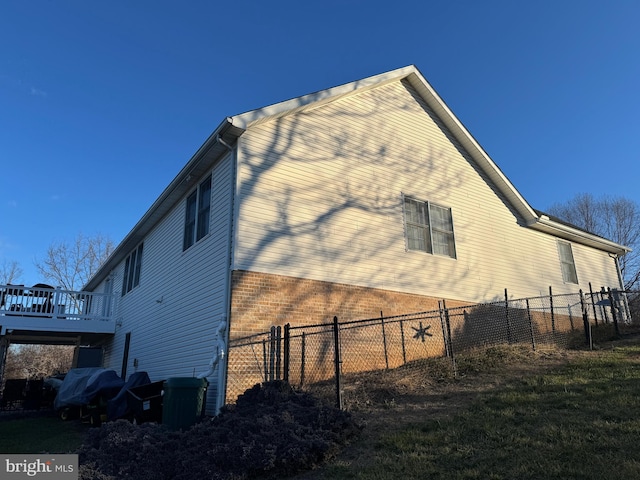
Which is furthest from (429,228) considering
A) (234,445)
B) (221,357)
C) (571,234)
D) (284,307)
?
(234,445)

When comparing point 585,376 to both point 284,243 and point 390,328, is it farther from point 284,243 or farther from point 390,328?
point 284,243

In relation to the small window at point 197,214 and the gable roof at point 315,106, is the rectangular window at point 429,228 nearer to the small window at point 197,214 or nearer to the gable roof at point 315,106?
the gable roof at point 315,106

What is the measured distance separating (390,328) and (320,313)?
2.07 m

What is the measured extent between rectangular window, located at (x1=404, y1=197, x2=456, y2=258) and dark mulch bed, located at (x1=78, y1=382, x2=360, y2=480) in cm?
686

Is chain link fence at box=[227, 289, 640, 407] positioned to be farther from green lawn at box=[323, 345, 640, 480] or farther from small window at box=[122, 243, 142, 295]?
small window at box=[122, 243, 142, 295]

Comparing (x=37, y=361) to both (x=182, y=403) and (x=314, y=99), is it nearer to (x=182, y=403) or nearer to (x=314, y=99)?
(x=182, y=403)

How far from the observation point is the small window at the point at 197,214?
36.1ft

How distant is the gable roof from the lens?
9.74m

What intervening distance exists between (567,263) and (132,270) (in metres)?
16.3

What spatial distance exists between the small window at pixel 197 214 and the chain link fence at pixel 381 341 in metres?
3.37

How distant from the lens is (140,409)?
924 centimetres

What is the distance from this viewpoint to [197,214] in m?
11.3

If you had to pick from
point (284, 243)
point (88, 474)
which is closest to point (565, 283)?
point (284, 243)

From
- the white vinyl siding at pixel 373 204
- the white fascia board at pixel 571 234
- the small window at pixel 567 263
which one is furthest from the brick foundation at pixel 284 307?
the small window at pixel 567 263
